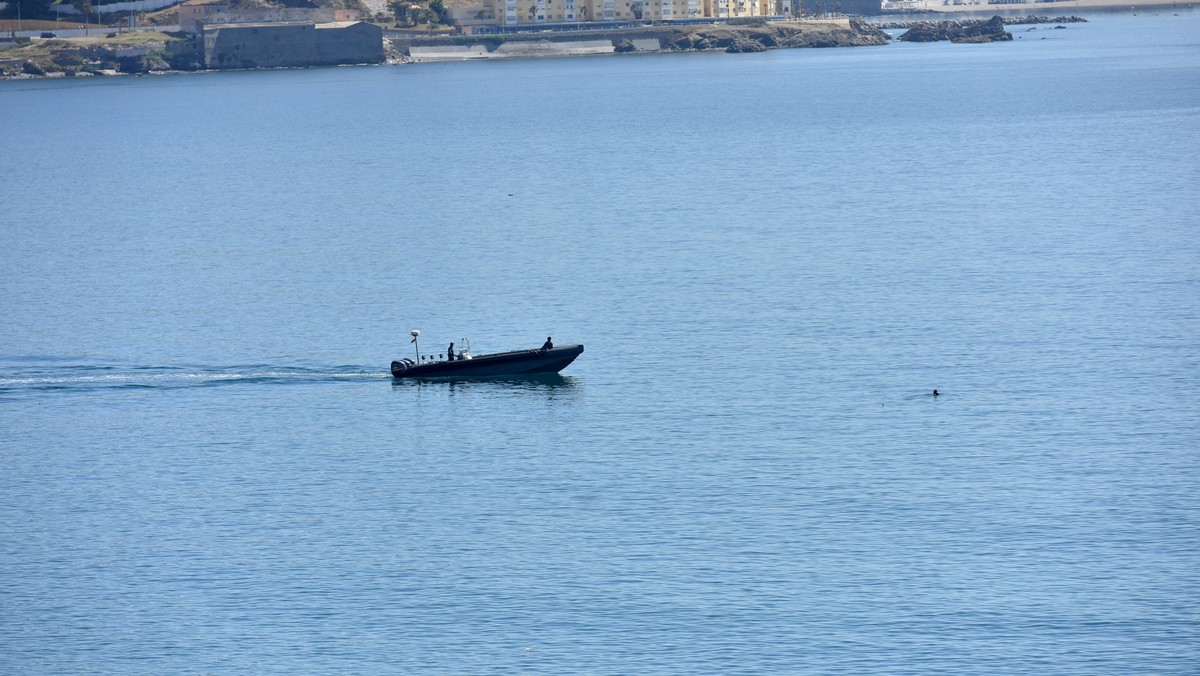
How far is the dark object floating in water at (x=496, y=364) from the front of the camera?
81.1 meters

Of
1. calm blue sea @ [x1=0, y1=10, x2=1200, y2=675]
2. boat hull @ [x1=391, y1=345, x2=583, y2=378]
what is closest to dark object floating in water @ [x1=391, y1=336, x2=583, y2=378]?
boat hull @ [x1=391, y1=345, x2=583, y2=378]

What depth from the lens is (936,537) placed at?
5869cm

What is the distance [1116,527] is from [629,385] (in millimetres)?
28863

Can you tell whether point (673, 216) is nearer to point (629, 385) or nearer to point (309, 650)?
point (629, 385)

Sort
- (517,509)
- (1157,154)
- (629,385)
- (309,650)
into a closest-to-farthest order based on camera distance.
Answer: (309,650)
(517,509)
(629,385)
(1157,154)

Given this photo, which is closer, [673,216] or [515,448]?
[515,448]

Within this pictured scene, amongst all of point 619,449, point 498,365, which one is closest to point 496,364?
point 498,365

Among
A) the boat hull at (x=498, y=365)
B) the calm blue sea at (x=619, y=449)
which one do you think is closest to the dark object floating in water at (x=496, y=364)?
the boat hull at (x=498, y=365)

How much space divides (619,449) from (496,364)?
13610 millimetres

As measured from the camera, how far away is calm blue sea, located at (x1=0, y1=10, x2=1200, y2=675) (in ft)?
172

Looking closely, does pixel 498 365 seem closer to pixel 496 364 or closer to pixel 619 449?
pixel 496 364

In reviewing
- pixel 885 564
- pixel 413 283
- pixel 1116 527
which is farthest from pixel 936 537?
pixel 413 283

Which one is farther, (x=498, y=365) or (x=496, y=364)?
(x=498, y=365)

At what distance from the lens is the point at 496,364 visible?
81625 millimetres
